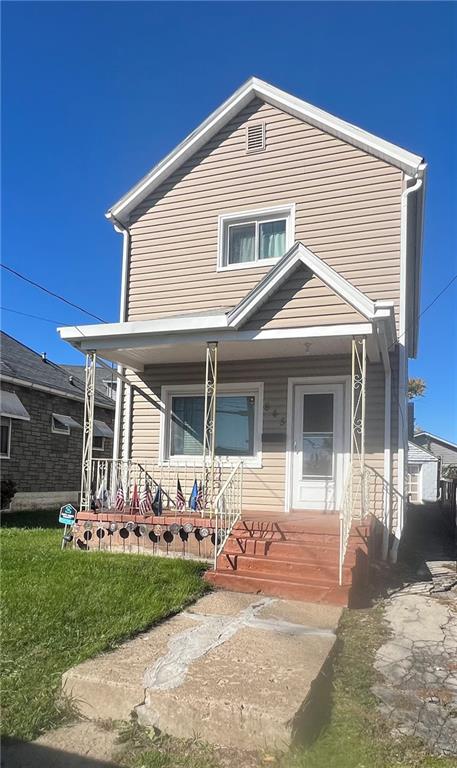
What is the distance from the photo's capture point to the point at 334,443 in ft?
27.3

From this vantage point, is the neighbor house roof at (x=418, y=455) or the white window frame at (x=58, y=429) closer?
the white window frame at (x=58, y=429)

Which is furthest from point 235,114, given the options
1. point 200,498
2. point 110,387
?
point 110,387

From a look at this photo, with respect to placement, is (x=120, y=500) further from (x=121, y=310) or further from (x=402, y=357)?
(x=402, y=357)

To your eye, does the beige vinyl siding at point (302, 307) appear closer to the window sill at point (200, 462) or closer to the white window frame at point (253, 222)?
the white window frame at point (253, 222)

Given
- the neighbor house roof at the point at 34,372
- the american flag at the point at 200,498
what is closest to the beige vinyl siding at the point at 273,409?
the american flag at the point at 200,498

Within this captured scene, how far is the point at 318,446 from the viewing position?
8477 millimetres

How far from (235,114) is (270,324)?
4869 millimetres

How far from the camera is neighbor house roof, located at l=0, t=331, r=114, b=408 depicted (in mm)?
14939

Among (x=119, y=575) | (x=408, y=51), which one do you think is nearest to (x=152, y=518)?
(x=119, y=575)

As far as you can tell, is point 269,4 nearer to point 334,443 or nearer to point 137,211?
point 137,211

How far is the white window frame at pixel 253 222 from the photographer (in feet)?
30.1

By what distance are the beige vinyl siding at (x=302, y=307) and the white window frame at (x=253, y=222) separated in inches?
77.7

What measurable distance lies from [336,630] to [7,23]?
9132 mm

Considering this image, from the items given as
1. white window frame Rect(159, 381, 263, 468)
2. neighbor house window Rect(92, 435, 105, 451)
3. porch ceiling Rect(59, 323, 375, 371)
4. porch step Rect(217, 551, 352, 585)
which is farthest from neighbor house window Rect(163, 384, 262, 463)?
neighbor house window Rect(92, 435, 105, 451)
